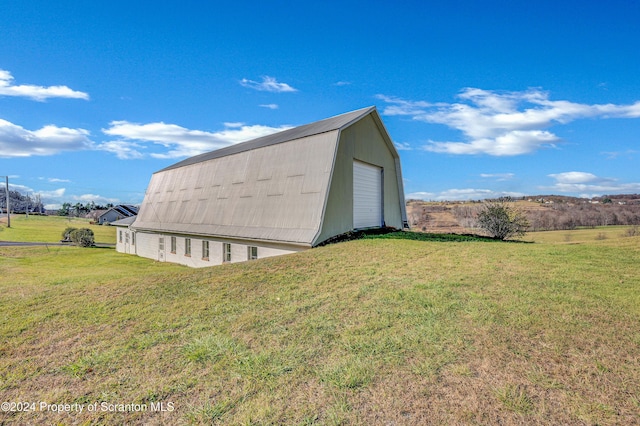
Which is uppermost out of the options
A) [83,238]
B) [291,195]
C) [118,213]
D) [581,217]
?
[118,213]

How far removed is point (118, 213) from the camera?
6291 centimetres

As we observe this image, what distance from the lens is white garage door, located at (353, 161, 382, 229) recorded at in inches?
574

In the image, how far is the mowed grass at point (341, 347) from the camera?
3.20 m

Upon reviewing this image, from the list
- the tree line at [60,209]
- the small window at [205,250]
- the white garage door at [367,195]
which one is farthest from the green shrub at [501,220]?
the tree line at [60,209]

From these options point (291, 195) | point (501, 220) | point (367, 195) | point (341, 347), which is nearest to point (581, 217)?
point (501, 220)

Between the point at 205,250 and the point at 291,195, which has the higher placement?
the point at 291,195

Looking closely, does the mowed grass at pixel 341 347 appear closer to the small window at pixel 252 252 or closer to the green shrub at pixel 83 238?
the small window at pixel 252 252

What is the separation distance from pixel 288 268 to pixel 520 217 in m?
21.8

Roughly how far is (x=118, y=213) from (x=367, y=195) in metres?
63.8

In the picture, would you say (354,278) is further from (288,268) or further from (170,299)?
(170,299)

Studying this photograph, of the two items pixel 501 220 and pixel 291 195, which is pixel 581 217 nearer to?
pixel 501 220

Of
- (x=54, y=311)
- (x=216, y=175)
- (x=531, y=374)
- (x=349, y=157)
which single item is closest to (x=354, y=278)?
(x=531, y=374)

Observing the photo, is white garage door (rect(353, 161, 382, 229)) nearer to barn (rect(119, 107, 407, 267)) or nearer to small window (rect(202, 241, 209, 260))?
barn (rect(119, 107, 407, 267))

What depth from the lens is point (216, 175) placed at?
1861 cm
